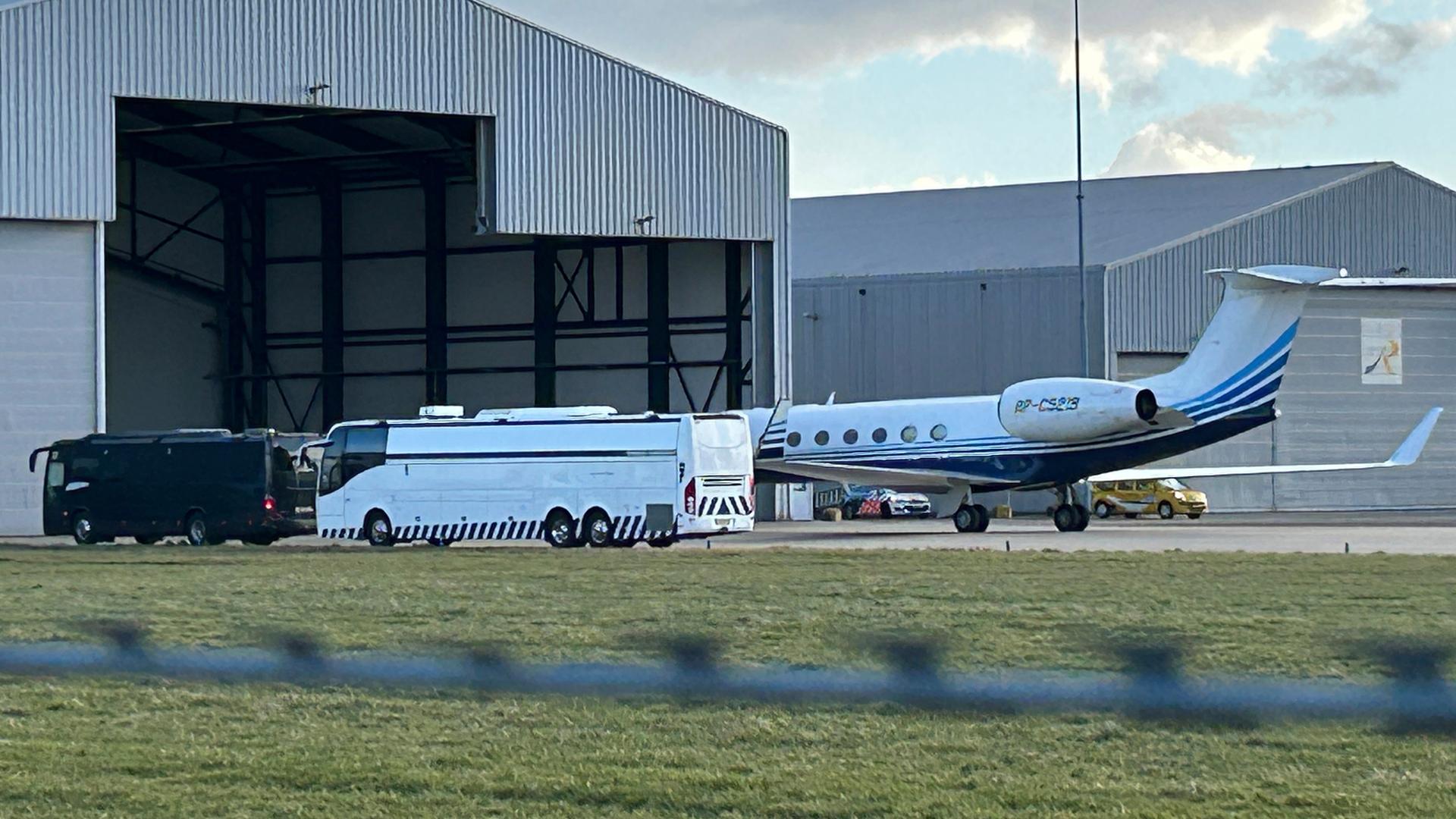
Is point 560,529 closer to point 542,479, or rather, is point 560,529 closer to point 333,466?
point 542,479

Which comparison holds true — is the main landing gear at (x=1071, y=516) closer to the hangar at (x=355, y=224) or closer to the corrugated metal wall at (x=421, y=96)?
the hangar at (x=355, y=224)

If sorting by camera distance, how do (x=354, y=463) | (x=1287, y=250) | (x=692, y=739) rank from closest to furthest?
(x=692, y=739) → (x=354, y=463) → (x=1287, y=250)

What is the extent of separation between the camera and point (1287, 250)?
61312mm

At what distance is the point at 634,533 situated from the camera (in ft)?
118

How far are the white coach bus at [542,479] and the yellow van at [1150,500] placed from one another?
24230 mm

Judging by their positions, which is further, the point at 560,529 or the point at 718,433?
the point at 560,529

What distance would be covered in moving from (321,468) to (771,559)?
12.5 metres

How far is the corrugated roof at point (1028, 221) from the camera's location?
64.6 m

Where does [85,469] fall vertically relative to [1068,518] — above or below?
above

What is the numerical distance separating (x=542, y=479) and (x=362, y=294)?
28.5 meters

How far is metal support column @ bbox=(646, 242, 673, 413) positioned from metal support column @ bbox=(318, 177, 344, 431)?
11.4 metres

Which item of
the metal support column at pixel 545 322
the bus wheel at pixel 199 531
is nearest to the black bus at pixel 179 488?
the bus wheel at pixel 199 531

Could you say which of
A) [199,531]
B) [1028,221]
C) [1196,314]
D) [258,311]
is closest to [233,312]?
[258,311]

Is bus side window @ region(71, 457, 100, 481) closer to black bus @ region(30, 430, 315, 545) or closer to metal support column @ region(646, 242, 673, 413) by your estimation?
black bus @ region(30, 430, 315, 545)
